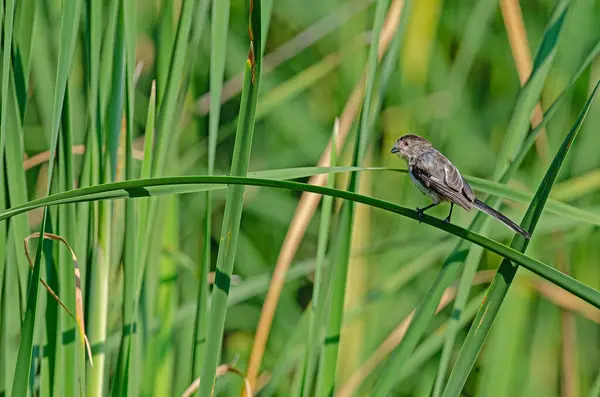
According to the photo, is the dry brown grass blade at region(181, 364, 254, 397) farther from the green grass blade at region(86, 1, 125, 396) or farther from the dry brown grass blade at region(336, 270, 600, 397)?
the dry brown grass blade at region(336, 270, 600, 397)

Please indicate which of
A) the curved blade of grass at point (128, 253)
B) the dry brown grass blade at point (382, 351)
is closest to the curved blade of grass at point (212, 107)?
the curved blade of grass at point (128, 253)

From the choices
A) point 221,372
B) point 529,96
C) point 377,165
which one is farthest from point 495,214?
point 377,165

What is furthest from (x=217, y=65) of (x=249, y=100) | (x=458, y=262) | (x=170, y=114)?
(x=458, y=262)

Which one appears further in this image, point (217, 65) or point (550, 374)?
A: point (550, 374)

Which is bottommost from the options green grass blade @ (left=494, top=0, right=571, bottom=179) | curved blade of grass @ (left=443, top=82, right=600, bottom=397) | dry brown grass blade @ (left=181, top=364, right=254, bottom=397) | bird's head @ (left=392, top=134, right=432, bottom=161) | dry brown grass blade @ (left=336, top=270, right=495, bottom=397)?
dry brown grass blade @ (left=336, top=270, right=495, bottom=397)

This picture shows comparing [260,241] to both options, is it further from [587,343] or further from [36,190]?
[587,343]

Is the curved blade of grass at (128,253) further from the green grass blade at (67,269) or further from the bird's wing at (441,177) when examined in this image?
the bird's wing at (441,177)

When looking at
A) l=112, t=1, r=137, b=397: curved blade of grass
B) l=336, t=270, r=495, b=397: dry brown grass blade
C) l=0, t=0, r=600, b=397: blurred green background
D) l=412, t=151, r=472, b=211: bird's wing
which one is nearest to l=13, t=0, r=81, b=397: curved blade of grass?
l=112, t=1, r=137, b=397: curved blade of grass
